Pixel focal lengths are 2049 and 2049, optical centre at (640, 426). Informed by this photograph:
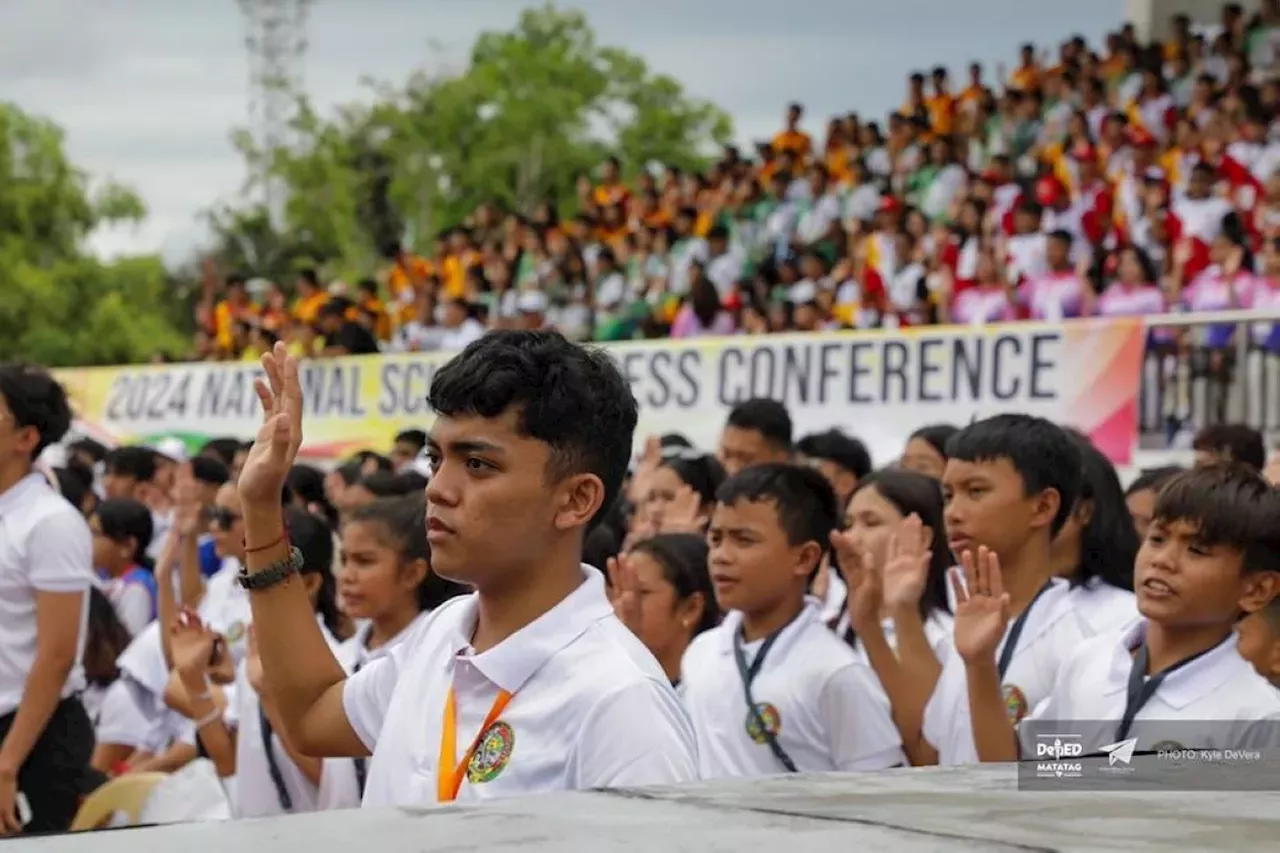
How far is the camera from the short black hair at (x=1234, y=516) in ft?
13.8

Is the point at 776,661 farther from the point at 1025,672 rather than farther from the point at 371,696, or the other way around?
the point at 371,696

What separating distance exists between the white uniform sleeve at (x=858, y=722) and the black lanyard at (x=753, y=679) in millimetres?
125

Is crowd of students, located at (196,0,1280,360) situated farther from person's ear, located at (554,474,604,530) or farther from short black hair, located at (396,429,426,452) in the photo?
person's ear, located at (554,474,604,530)

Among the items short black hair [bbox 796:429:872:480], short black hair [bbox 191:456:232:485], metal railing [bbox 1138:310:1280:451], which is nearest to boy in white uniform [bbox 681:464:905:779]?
short black hair [bbox 796:429:872:480]

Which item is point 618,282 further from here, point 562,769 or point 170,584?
point 562,769

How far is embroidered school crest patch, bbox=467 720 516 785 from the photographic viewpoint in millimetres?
2797

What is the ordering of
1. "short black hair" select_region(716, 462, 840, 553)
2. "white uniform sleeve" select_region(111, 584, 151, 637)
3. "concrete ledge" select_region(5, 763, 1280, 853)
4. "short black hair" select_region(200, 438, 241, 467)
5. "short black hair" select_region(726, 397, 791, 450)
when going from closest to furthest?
1. "concrete ledge" select_region(5, 763, 1280, 853)
2. "short black hair" select_region(716, 462, 840, 553)
3. "short black hair" select_region(726, 397, 791, 450)
4. "white uniform sleeve" select_region(111, 584, 151, 637)
5. "short black hair" select_region(200, 438, 241, 467)

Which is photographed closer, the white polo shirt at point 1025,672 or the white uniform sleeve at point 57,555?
the white polo shirt at point 1025,672

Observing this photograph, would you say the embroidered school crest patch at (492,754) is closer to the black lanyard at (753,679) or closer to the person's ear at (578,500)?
the person's ear at (578,500)

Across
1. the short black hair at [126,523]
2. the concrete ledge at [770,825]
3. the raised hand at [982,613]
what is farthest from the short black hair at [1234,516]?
the short black hair at [126,523]

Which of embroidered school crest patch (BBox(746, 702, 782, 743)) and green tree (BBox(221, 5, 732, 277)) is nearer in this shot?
embroidered school crest patch (BBox(746, 702, 782, 743))

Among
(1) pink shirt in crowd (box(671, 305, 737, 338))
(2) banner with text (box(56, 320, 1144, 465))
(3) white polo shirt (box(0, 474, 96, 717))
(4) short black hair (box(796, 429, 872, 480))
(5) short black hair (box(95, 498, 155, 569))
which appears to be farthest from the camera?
(1) pink shirt in crowd (box(671, 305, 737, 338))

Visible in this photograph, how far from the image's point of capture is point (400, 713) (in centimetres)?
298

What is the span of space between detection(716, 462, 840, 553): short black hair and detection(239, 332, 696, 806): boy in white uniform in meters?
2.28
